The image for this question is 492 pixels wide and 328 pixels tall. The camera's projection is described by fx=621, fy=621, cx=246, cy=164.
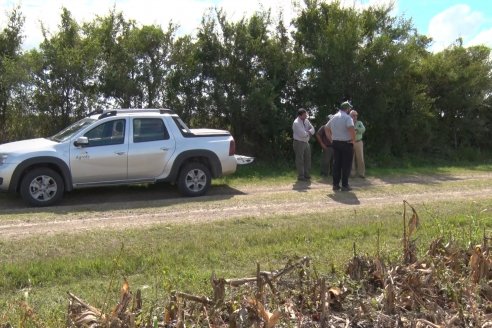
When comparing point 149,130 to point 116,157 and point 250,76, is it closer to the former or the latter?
point 116,157

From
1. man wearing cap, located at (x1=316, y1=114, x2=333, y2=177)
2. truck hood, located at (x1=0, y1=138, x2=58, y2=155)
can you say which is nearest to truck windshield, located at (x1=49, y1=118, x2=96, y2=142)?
truck hood, located at (x1=0, y1=138, x2=58, y2=155)

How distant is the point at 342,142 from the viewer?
12469 mm

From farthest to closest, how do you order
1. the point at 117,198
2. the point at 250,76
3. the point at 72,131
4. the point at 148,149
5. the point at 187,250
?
the point at 250,76
the point at 117,198
the point at 148,149
the point at 72,131
the point at 187,250

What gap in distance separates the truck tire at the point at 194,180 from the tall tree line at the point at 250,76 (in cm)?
401

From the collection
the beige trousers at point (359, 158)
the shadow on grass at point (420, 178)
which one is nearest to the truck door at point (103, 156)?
the beige trousers at point (359, 158)

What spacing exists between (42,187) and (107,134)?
1.53 metres

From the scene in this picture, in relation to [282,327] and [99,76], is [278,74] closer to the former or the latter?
[99,76]

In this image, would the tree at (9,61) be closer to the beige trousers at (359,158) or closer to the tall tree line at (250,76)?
the tall tree line at (250,76)

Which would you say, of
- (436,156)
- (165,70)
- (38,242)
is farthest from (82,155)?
(436,156)

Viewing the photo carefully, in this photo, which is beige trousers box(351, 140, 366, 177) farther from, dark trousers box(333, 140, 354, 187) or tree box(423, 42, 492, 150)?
tree box(423, 42, 492, 150)

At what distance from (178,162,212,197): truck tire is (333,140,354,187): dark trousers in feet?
8.59

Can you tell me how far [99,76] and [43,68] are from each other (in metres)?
1.34

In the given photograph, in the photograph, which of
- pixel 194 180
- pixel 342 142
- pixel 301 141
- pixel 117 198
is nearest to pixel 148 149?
pixel 194 180

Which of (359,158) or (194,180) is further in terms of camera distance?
(359,158)
